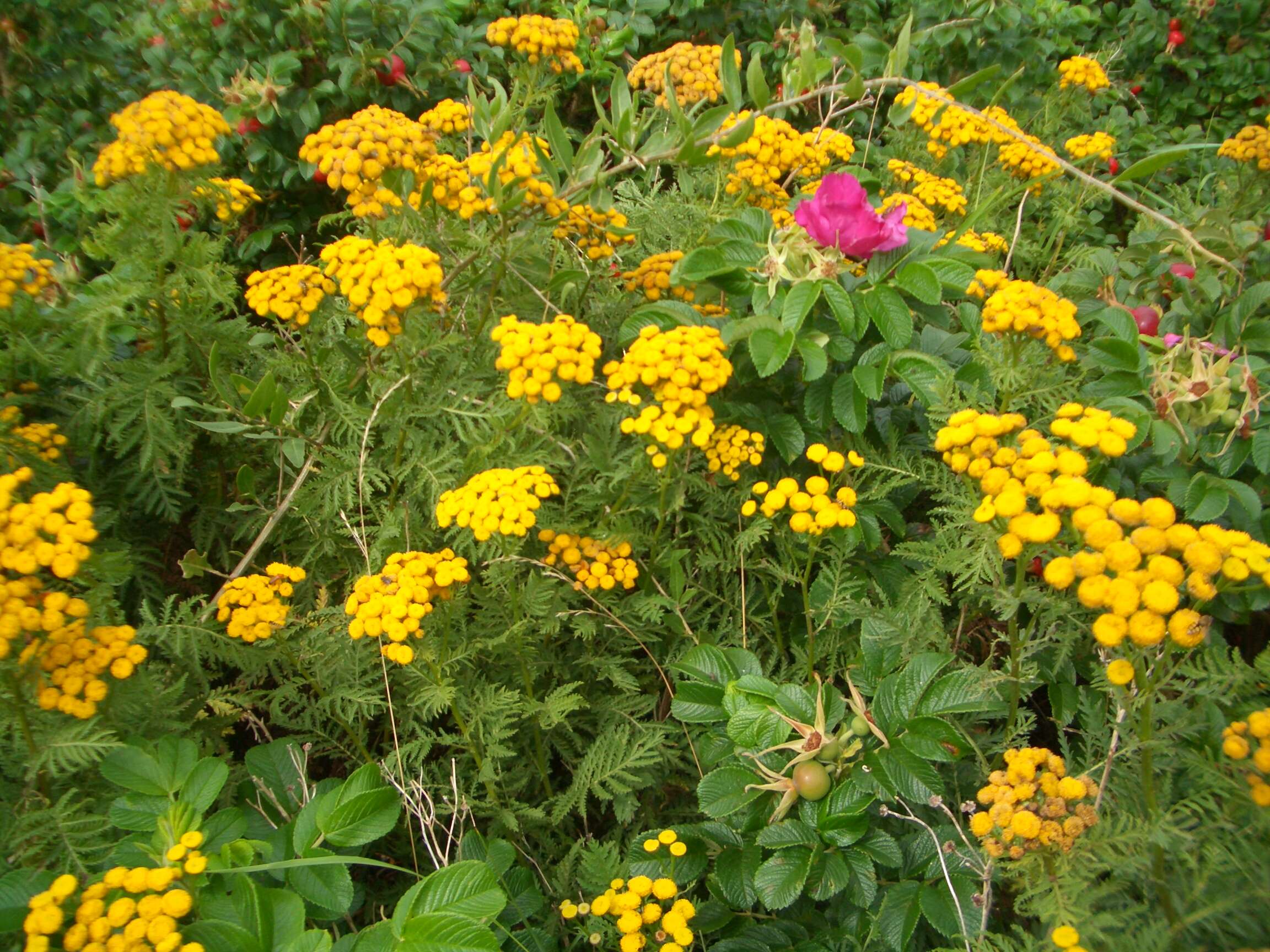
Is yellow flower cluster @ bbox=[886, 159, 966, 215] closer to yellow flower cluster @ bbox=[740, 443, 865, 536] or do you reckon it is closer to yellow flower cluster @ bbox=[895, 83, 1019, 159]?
yellow flower cluster @ bbox=[895, 83, 1019, 159]

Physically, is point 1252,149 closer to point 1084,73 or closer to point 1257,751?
point 1084,73

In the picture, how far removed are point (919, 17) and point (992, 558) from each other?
3.24 metres

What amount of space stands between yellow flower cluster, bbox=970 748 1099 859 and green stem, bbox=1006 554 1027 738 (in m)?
0.21

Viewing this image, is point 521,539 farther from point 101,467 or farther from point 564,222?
point 101,467

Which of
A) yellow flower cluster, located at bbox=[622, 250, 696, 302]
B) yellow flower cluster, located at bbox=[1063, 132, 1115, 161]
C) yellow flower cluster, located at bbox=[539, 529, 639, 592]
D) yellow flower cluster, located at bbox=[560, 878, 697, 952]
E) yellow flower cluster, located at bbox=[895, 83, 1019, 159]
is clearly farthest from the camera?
yellow flower cluster, located at bbox=[1063, 132, 1115, 161]

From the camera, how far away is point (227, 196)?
6.34ft

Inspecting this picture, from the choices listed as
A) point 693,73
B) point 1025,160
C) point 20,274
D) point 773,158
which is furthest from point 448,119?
point 1025,160

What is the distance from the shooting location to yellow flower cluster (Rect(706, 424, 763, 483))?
1.65 m

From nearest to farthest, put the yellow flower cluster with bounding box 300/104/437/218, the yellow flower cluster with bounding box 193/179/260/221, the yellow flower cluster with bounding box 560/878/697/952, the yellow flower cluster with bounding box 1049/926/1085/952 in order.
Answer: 1. the yellow flower cluster with bounding box 1049/926/1085/952
2. the yellow flower cluster with bounding box 560/878/697/952
3. the yellow flower cluster with bounding box 300/104/437/218
4. the yellow flower cluster with bounding box 193/179/260/221

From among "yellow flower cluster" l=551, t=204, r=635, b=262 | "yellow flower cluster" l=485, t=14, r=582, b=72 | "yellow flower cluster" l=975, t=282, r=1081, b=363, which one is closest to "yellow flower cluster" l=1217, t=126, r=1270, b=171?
"yellow flower cluster" l=975, t=282, r=1081, b=363

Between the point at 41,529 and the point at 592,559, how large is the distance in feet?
3.06

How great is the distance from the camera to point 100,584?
1.54 m

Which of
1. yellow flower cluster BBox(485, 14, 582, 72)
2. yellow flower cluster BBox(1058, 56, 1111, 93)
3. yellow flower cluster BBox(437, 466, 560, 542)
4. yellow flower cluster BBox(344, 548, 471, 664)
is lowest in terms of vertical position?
yellow flower cluster BBox(344, 548, 471, 664)

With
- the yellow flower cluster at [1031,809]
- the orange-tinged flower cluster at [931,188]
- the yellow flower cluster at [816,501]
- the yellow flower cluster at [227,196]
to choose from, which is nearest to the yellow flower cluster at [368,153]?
the yellow flower cluster at [227,196]
